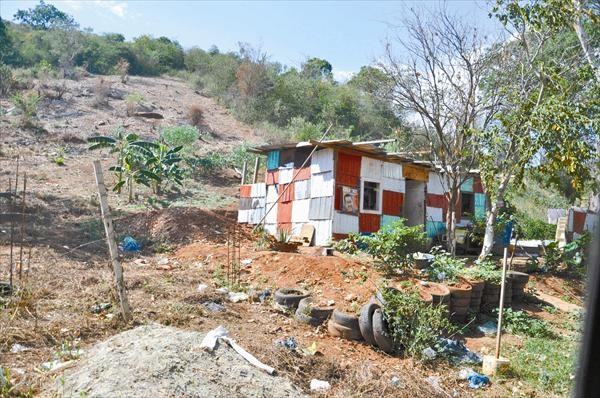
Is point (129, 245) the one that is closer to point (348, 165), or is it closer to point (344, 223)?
point (344, 223)

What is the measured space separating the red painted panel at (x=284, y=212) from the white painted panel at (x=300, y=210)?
0.22 metres

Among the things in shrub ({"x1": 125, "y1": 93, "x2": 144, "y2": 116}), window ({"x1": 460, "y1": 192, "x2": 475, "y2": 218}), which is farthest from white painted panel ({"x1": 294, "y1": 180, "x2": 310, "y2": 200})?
shrub ({"x1": 125, "y1": 93, "x2": 144, "y2": 116})

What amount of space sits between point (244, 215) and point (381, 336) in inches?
463

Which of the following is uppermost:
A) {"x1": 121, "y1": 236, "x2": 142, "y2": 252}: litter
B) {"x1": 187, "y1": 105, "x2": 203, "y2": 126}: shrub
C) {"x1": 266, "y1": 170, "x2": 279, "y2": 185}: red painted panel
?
{"x1": 187, "y1": 105, "x2": 203, "y2": 126}: shrub

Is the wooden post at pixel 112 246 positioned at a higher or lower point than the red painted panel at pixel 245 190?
lower

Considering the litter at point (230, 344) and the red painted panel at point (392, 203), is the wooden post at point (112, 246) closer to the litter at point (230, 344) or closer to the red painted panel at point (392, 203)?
the litter at point (230, 344)

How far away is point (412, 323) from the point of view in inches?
325

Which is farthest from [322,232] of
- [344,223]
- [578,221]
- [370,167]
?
[578,221]

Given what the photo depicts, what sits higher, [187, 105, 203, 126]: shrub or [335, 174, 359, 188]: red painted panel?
[187, 105, 203, 126]: shrub

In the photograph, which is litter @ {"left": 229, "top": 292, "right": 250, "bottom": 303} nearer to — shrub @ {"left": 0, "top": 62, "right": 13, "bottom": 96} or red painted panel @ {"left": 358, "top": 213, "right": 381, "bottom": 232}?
red painted panel @ {"left": 358, "top": 213, "right": 381, "bottom": 232}

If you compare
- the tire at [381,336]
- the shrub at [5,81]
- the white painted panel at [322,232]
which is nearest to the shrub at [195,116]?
the shrub at [5,81]

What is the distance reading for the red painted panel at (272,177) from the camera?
711 inches

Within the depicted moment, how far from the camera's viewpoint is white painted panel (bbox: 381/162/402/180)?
56.7ft

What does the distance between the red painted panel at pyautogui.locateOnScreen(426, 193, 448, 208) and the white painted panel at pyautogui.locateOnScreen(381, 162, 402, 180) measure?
190cm
